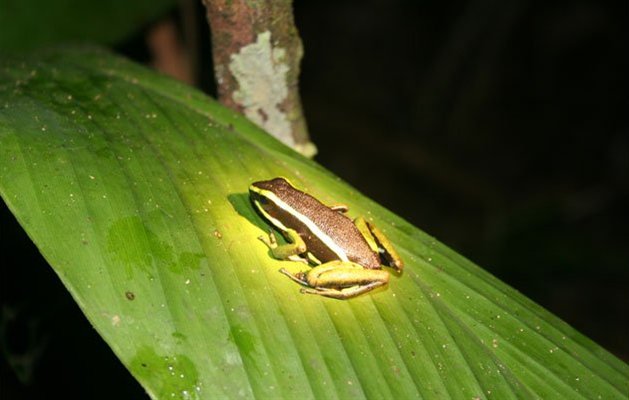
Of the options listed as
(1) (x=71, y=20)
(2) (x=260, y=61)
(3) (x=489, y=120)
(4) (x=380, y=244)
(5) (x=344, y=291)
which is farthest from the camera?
(3) (x=489, y=120)

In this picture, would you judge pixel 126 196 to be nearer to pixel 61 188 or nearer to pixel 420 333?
pixel 61 188

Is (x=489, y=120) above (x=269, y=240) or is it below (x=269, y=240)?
below

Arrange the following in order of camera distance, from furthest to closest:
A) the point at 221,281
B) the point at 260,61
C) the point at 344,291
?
the point at 260,61
the point at 344,291
the point at 221,281

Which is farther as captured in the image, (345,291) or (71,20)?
(71,20)

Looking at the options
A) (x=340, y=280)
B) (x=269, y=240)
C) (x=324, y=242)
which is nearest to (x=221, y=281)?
(x=269, y=240)

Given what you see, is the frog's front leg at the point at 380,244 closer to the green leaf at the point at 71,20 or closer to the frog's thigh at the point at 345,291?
the frog's thigh at the point at 345,291

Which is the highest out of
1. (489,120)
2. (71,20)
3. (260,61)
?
(260,61)

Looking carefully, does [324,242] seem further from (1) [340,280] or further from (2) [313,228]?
(1) [340,280]

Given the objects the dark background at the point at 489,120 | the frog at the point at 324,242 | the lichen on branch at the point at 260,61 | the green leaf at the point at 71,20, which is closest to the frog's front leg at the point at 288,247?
the frog at the point at 324,242
